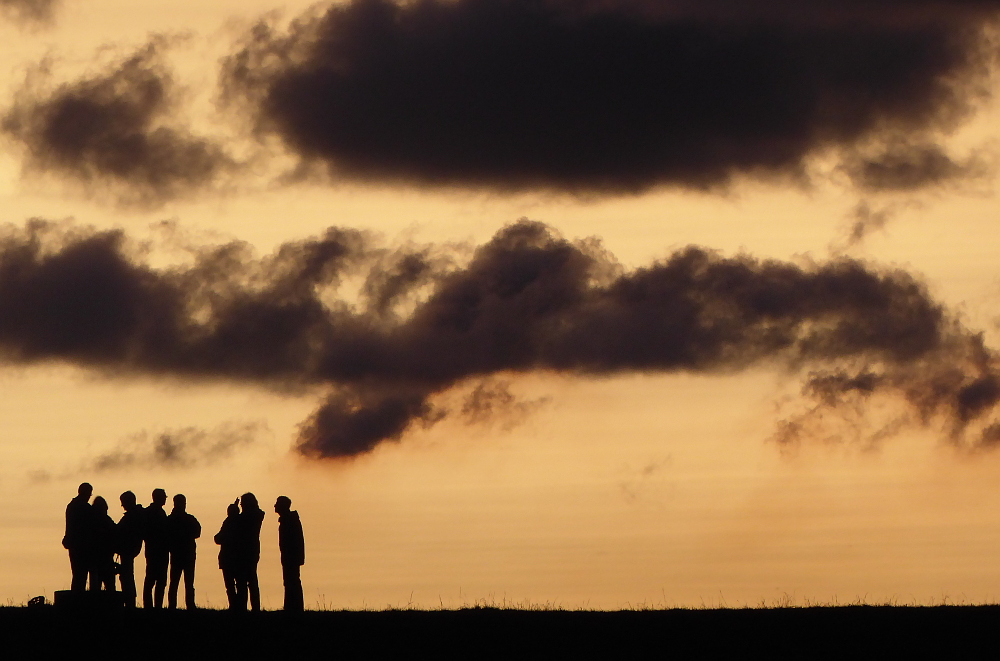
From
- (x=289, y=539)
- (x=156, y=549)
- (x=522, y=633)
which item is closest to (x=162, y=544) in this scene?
(x=156, y=549)

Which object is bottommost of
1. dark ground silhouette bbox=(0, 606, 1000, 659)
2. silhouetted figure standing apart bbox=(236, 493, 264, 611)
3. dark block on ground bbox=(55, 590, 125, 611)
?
dark ground silhouette bbox=(0, 606, 1000, 659)

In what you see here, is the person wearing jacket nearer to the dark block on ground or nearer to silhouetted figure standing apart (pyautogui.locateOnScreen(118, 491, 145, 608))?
silhouetted figure standing apart (pyautogui.locateOnScreen(118, 491, 145, 608))

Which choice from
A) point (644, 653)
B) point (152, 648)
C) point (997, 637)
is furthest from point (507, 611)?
point (997, 637)

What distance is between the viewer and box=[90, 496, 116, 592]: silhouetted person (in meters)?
28.8

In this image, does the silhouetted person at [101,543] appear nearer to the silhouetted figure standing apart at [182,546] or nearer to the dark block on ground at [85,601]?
the silhouetted figure standing apart at [182,546]

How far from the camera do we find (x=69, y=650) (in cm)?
2500

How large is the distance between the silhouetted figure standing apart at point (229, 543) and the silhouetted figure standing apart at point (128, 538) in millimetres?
1491

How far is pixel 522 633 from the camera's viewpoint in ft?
86.1

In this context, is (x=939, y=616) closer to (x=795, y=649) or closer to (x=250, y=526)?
(x=795, y=649)

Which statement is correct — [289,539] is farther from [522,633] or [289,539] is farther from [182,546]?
[522,633]

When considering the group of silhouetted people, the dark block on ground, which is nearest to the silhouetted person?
the group of silhouetted people

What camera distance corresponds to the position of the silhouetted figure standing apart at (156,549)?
29.2 metres

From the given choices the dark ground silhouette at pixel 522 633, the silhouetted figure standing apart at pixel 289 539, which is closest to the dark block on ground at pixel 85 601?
the dark ground silhouette at pixel 522 633

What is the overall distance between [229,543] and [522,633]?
21.2 ft
